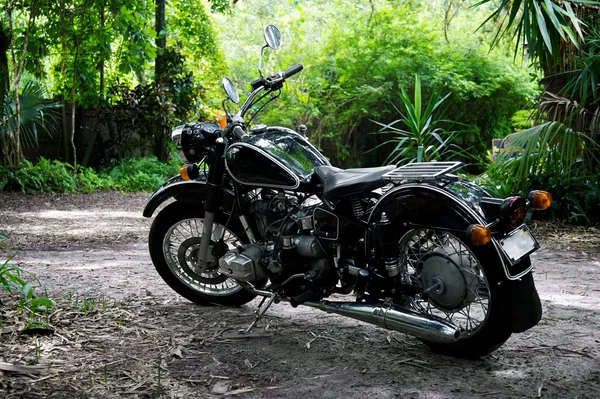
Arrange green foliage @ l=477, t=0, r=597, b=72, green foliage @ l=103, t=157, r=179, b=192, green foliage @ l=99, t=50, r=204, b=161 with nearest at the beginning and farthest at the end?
green foliage @ l=477, t=0, r=597, b=72, green foliage @ l=103, t=157, r=179, b=192, green foliage @ l=99, t=50, r=204, b=161

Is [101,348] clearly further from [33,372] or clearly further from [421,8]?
[421,8]

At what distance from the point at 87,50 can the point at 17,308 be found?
30.0 ft

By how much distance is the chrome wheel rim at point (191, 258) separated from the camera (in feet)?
14.6

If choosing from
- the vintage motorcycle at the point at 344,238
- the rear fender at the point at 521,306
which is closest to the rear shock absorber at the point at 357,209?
the vintage motorcycle at the point at 344,238

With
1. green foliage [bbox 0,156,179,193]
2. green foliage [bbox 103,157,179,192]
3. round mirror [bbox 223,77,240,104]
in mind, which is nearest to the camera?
round mirror [bbox 223,77,240,104]

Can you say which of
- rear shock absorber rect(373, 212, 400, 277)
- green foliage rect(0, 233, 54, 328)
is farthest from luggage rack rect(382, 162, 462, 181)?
green foliage rect(0, 233, 54, 328)

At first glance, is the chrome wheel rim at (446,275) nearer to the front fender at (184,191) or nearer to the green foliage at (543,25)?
the front fender at (184,191)

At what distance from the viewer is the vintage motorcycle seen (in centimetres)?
315

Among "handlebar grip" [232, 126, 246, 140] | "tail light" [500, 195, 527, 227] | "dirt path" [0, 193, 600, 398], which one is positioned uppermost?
"handlebar grip" [232, 126, 246, 140]

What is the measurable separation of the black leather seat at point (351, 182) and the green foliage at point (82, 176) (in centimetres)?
800

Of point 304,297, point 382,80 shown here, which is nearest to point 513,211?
point 304,297

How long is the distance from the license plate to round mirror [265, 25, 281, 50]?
1820mm

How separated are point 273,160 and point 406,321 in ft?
3.86

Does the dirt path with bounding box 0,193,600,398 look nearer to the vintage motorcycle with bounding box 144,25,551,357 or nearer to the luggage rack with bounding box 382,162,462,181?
the vintage motorcycle with bounding box 144,25,551,357
